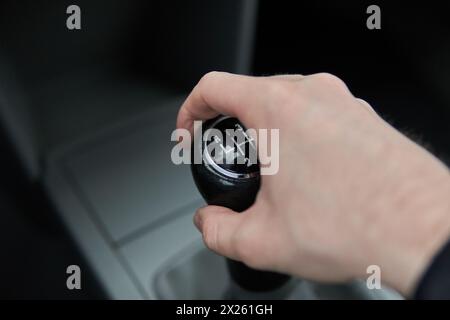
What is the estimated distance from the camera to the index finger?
17.6 inches

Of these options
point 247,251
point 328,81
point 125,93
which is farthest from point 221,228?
point 125,93

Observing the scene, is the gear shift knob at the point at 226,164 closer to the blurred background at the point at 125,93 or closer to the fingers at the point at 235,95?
the fingers at the point at 235,95

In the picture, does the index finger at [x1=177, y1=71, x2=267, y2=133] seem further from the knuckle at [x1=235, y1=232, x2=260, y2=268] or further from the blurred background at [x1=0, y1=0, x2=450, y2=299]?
the blurred background at [x1=0, y1=0, x2=450, y2=299]

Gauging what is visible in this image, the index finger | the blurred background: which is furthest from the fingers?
the blurred background

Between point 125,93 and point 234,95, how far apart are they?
552 millimetres

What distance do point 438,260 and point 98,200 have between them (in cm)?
65

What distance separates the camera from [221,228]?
18.4 inches

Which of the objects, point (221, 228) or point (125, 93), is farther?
point (125, 93)

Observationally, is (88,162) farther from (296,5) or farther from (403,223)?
(403,223)

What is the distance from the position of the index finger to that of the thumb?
0.08m

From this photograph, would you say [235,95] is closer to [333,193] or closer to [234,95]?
[234,95]

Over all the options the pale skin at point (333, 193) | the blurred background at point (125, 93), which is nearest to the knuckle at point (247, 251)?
the pale skin at point (333, 193)

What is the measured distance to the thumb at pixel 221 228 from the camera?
0.46 m

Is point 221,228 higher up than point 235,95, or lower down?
lower down
